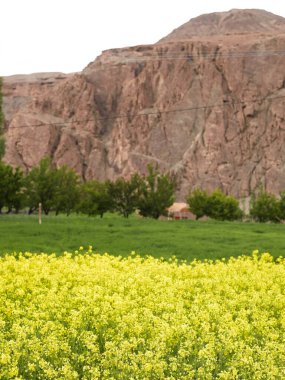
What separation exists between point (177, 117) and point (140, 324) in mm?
111227

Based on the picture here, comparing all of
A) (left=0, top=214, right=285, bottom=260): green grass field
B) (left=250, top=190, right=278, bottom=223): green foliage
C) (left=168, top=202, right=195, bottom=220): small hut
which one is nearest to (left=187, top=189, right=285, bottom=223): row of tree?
(left=250, top=190, right=278, bottom=223): green foliage

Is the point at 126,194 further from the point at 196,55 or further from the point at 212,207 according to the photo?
the point at 196,55

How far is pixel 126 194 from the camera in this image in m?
42.0

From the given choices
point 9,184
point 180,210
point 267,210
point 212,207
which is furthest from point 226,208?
point 180,210

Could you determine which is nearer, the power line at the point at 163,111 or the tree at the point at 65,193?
the tree at the point at 65,193

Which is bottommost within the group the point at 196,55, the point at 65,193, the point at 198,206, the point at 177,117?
the point at 198,206

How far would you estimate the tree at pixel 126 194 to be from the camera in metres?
41.8

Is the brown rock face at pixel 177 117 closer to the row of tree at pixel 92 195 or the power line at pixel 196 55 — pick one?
the power line at pixel 196 55

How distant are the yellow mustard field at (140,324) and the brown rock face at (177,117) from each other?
316 ft

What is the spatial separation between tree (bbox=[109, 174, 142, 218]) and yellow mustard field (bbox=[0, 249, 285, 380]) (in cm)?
3001

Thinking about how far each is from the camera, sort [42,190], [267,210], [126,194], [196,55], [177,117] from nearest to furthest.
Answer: [42,190] → [126,194] → [267,210] → [177,117] → [196,55]

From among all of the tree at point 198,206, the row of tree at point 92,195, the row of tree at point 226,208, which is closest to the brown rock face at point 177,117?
the row of tree at point 226,208

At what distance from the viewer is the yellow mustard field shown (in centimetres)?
589

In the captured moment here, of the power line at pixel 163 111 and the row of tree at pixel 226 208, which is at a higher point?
the power line at pixel 163 111
